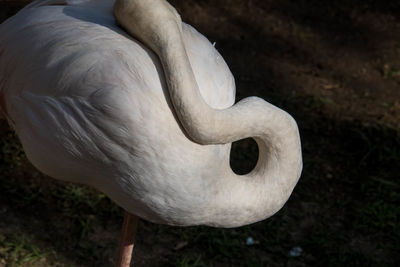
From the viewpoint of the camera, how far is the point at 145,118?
7.78 feet

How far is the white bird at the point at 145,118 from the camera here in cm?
240

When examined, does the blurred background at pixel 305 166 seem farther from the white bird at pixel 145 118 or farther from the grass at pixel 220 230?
the white bird at pixel 145 118

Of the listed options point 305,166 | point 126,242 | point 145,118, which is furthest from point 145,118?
point 305,166

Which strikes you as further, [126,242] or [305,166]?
[305,166]

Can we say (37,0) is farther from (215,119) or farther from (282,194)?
(282,194)

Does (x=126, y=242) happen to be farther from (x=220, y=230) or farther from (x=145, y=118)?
(x=145, y=118)

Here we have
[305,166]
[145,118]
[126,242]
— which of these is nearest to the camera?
[145,118]

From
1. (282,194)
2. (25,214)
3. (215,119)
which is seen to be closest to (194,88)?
(215,119)

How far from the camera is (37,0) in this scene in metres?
3.05

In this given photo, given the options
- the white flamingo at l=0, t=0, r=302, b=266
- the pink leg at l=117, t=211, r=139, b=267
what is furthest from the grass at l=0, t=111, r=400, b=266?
the white flamingo at l=0, t=0, r=302, b=266

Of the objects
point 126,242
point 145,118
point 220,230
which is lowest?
point 220,230

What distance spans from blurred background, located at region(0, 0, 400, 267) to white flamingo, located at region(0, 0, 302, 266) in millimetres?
993

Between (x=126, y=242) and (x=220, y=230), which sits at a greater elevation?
(x=126, y=242)

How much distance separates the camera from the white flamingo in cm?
240
